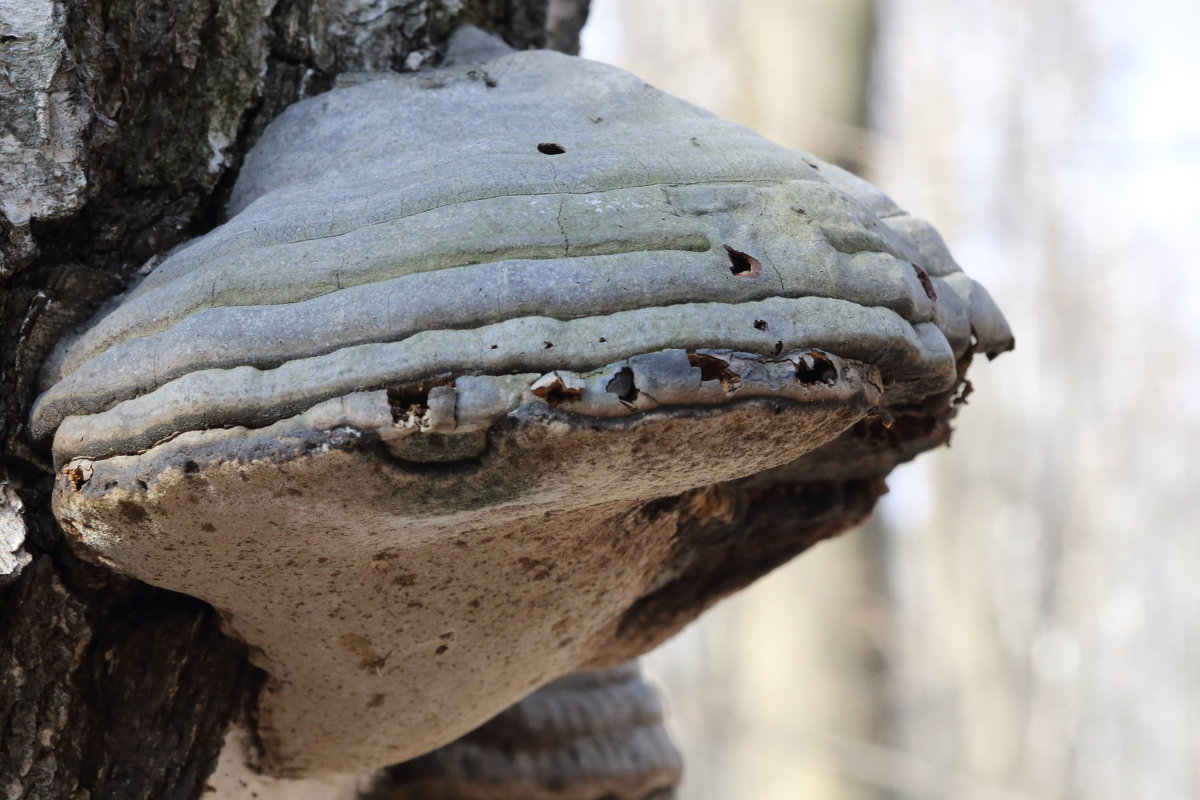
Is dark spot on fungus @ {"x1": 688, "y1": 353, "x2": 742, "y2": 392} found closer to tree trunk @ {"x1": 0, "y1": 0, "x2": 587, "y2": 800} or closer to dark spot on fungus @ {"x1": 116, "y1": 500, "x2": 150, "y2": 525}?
dark spot on fungus @ {"x1": 116, "y1": 500, "x2": 150, "y2": 525}

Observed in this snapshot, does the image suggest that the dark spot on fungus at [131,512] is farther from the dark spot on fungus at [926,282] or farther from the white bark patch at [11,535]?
the dark spot on fungus at [926,282]

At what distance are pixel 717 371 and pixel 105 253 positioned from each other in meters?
0.58

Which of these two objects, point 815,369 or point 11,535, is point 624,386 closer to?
point 815,369

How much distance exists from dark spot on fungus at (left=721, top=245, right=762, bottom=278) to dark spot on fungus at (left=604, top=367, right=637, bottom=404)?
116 millimetres

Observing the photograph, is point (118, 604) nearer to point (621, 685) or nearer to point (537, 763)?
point (537, 763)

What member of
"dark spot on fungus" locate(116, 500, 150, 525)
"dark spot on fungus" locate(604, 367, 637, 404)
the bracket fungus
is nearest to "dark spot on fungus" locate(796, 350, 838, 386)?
the bracket fungus

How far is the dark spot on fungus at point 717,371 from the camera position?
2.35ft

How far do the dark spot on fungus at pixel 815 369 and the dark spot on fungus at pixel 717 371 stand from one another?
0.16 ft

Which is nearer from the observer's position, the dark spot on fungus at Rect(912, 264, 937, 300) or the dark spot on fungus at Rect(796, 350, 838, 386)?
the dark spot on fungus at Rect(796, 350, 838, 386)

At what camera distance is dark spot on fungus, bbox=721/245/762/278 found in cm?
77

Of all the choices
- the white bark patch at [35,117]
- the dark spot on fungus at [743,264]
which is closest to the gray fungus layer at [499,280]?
the dark spot on fungus at [743,264]

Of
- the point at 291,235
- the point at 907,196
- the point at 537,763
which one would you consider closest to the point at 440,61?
the point at 291,235

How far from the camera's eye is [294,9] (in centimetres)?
115

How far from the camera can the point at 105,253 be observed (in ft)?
3.25
